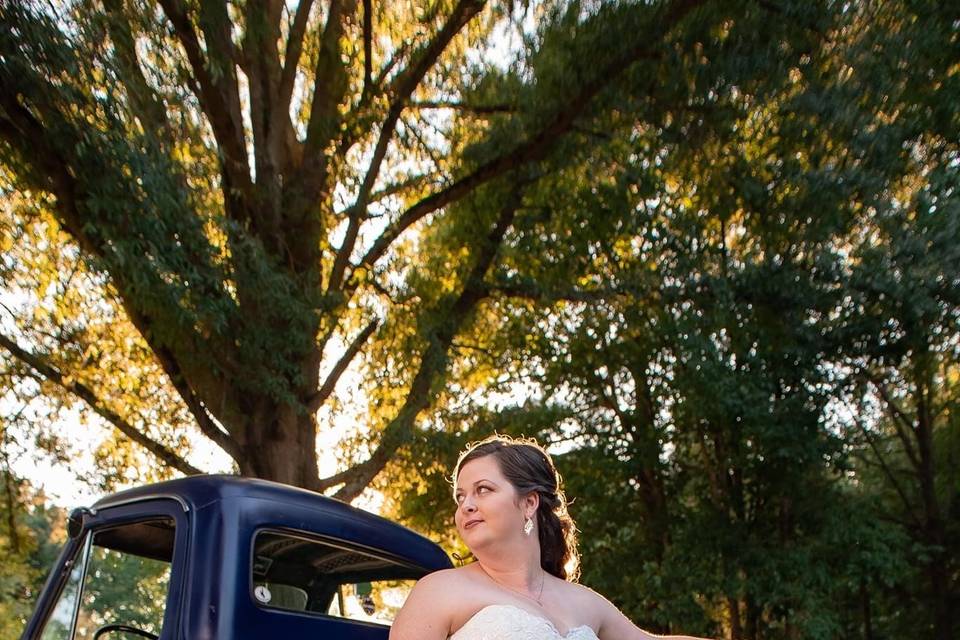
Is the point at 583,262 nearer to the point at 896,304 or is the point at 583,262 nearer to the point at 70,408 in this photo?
the point at 896,304

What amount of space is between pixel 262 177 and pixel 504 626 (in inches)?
411

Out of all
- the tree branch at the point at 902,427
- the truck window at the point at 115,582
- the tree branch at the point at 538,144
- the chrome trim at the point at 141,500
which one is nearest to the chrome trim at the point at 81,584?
the truck window at the point at 115,582

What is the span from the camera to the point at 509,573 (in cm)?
316

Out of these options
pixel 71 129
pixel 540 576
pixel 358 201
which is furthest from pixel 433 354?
pixel 540 576

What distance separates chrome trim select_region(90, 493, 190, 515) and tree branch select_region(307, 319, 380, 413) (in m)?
7.42

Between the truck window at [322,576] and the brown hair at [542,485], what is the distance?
873 millimetres

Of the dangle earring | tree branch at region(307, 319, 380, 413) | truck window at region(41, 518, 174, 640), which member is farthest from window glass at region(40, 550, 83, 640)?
tree branch at region(307, 319, 380, 413)

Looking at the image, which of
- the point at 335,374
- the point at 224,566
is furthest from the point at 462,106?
the point at 224,566

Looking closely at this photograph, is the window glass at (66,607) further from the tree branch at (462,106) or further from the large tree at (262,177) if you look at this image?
the tree branch at (462,106)

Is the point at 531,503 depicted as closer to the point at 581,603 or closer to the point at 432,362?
the point at 581,603

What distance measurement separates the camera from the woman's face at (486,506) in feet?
10.2

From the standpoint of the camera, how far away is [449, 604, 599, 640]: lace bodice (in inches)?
112

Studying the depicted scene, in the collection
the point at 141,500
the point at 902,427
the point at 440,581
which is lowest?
the point at 440,581

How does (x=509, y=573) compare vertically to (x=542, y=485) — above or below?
below
